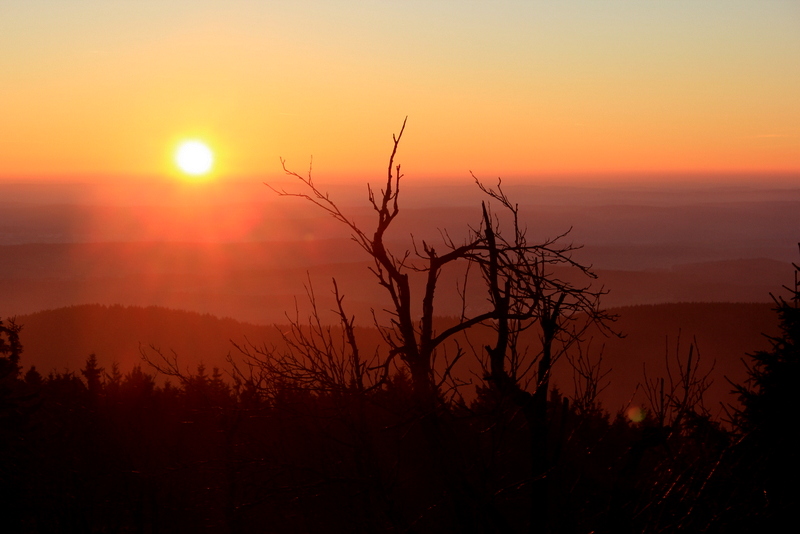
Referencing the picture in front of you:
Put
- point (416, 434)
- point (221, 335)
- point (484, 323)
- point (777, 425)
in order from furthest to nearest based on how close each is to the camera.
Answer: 1. point (221, 335)
2. point (416, 434)
3. point (777, 425)
4. point (484, 323)

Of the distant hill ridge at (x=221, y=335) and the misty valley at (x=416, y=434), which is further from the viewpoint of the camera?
the distant hill ridge at (x=221, y=335)

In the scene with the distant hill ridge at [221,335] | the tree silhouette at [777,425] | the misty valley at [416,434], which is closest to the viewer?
Result: the misty valley at [416,434]

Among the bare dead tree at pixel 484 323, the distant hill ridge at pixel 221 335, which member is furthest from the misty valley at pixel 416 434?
the distant hill ridge at pixel 221 335

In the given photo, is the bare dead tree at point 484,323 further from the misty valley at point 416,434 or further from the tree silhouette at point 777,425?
the tree silhouette at point 777,425

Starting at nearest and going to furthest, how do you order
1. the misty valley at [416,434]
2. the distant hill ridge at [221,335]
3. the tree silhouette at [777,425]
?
the misty valley at [416,434], the tree silhouette at [777,425], the distant hill ridge at [221,335]

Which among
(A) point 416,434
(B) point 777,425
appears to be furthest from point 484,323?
(B) point 777,425

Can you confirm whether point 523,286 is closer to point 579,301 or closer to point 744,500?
point 579,301

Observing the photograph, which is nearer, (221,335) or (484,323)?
(484,323)

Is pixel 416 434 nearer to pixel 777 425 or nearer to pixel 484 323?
pixel 484 323

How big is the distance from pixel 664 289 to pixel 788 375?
16241 cm

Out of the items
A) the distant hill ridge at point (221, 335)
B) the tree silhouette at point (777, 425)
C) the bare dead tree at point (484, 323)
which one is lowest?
the distant hill ridge at point (221, 335)

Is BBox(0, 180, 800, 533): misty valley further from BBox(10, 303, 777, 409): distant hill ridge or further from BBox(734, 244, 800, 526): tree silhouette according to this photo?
BBox(10, 303, 777, 409): distant hill ridge

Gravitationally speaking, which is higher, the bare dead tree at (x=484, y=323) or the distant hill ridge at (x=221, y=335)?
the bare dead tree at (x=484, y=323)

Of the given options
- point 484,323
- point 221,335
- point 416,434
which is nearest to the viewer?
point 484,323
